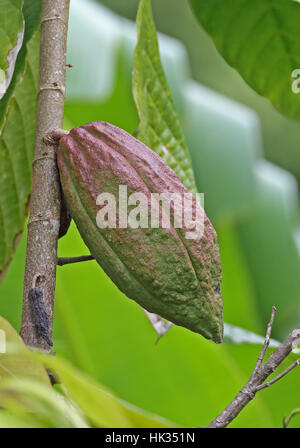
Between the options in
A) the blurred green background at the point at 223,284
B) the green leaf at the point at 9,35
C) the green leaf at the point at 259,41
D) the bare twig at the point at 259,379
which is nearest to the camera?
the bare twig at the point at 259,379

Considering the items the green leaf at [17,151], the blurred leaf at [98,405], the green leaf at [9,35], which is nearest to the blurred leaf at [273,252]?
the green leaf at [17,151]

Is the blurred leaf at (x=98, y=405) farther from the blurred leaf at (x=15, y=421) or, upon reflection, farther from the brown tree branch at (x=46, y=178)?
the brown tree branch at (x=46, y=178)

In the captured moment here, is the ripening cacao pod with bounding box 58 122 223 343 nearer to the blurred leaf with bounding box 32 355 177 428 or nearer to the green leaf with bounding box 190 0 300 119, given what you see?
the blurred leaf with bounding box 32 355 177 428

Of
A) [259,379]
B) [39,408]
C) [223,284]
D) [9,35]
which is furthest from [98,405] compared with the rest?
[223,284]

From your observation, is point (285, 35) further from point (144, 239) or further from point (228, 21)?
point (144, 239)

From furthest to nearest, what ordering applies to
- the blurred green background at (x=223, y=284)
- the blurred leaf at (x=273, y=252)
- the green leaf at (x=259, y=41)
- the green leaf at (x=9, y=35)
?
the blurred leaf at (x=273, y=252)
the blurred green background at (x=223, y=284)
the green leaf at (x=259, y=41)
the green leaf at (x=9, y=35)

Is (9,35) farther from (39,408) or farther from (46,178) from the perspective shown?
(39,408)
